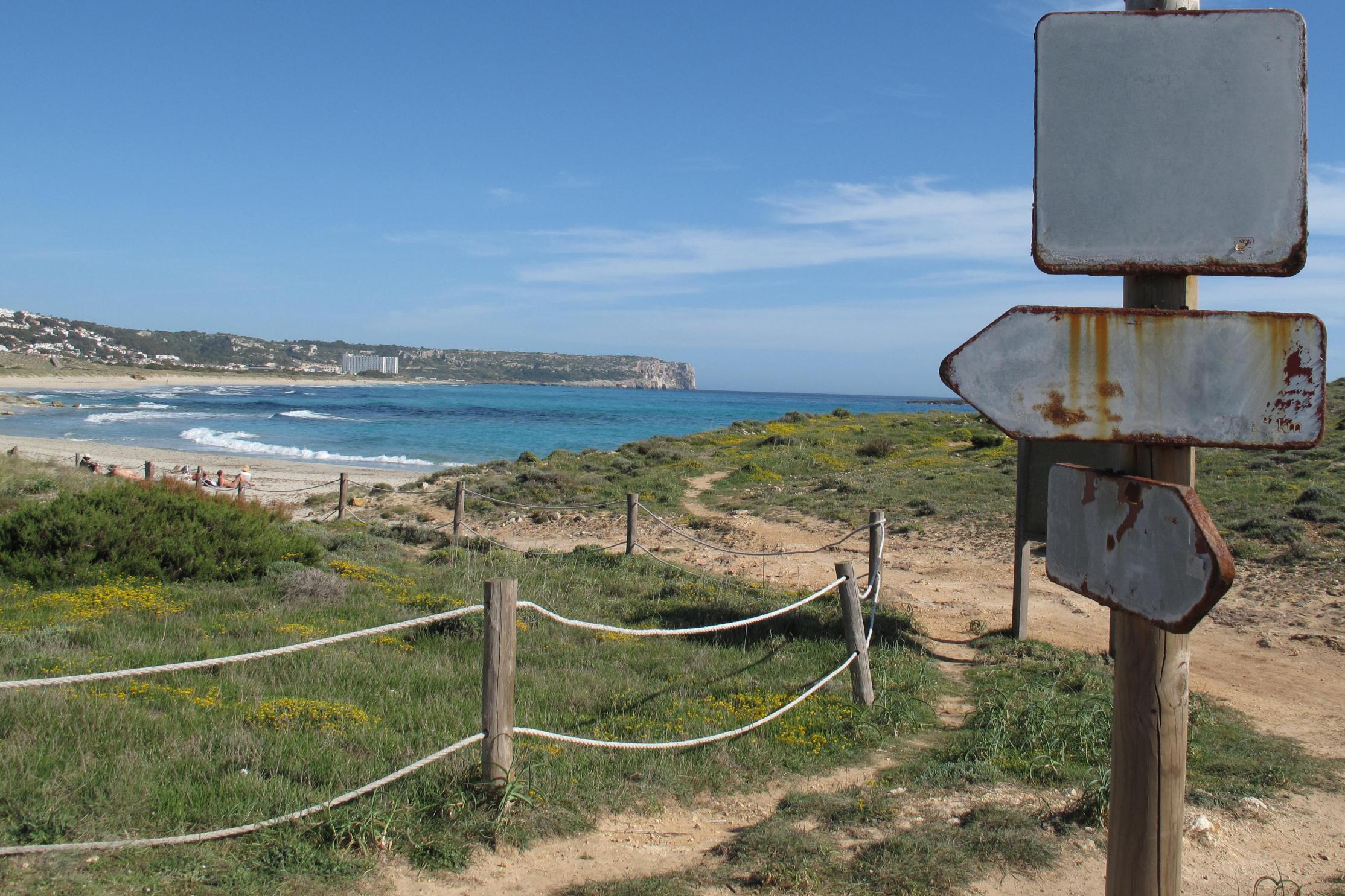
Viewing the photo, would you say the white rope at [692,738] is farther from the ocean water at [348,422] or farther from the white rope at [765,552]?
the ocean water at [348,422]

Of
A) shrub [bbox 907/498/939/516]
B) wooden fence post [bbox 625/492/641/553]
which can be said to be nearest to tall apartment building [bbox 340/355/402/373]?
shrub [bbox 907/498/939/516]

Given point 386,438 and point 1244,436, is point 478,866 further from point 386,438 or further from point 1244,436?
point 386,438

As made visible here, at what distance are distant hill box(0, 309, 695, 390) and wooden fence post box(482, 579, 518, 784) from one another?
118914 millimetres

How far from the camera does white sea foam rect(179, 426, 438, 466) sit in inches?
1511

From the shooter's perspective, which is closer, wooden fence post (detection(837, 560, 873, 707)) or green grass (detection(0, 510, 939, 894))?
green grass (detection(0, 510, 939, 894))

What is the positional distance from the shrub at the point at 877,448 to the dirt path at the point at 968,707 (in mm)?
10108

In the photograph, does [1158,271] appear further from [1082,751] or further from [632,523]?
[632,523]

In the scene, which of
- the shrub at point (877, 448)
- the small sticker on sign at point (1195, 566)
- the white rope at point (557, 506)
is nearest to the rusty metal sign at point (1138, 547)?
the small sticker on sign at point (1195, 566)

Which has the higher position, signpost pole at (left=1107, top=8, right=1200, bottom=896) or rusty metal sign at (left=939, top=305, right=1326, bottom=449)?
rusty metal sign at (left=939, top=305, right=1326, bottom=449)

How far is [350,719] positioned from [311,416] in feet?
217

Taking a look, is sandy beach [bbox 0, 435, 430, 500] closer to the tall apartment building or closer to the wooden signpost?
the wooden signpost

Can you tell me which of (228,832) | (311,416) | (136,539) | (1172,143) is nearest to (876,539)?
(228,832)

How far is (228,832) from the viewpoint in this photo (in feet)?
11.8

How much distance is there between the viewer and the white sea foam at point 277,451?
3838cm
